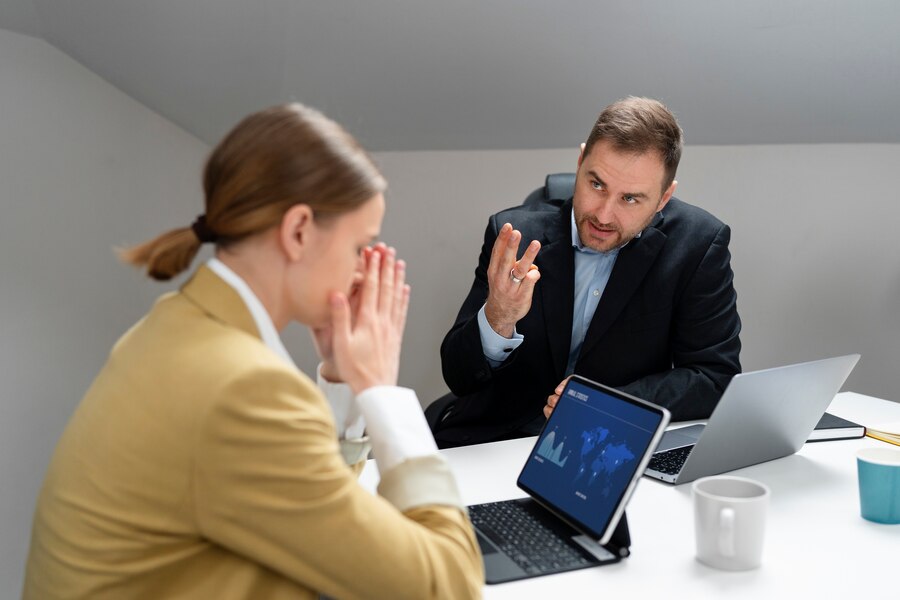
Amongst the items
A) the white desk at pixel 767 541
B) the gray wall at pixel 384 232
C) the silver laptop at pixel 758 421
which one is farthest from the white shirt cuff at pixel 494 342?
the gray wall at pixel 384 232

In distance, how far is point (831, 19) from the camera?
7.70 feet

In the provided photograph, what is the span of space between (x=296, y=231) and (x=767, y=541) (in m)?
0.75

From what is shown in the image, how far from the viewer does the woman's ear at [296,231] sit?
2.97 ft

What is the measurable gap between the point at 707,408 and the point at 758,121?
1292 mm

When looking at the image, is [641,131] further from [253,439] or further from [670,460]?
[253,439]

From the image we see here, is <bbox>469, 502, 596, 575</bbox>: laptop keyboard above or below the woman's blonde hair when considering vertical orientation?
below

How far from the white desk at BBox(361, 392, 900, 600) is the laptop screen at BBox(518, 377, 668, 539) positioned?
0.07 meters

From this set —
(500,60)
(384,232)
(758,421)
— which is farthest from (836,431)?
(384,232)

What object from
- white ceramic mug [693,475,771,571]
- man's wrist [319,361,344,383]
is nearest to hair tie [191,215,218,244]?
man's wrist [319,361,344,383]

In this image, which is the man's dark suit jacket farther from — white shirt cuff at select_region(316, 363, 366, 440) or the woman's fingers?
the woman's fingers

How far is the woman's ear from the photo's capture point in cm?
91

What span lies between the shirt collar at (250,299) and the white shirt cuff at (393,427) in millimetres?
116

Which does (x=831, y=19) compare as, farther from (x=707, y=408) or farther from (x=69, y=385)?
(x=69, y=385)

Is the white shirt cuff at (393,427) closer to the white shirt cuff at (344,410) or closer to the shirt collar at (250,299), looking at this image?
the shirt collar at (250,299)
